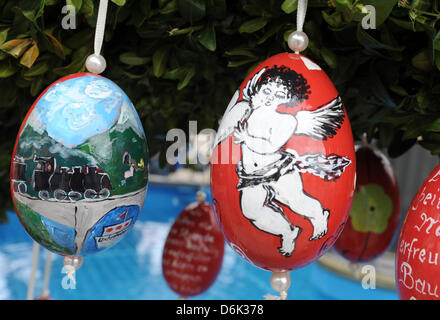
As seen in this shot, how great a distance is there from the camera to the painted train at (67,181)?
1.83 ft

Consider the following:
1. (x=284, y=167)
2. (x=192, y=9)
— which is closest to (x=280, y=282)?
(x=284, y=167)

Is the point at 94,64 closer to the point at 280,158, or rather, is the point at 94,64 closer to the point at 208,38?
the point at 208,38

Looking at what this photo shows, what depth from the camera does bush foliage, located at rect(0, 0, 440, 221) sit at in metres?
0.58

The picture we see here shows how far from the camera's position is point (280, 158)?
52 centimetres

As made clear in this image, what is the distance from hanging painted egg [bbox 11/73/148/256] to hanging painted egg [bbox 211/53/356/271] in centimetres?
13

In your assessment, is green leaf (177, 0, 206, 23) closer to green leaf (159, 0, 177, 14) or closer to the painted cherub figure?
green leaf (159, 0, 177, 14)

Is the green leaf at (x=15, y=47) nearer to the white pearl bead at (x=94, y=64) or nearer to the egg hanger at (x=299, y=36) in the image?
the white pearl bead at (x=94, y=64)

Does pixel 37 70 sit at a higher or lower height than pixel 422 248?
higher

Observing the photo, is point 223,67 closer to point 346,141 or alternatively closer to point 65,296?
point 346,141

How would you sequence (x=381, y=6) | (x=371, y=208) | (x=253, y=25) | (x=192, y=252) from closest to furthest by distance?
(x=381, y=6)
(x=253, y=25)
(x=371, y=208)
(x=192, y=252)

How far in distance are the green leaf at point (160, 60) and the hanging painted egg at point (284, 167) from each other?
182 mm

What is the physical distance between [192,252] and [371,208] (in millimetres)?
447

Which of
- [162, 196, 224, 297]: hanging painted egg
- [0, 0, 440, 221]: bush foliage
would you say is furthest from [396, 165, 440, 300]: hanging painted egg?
[162, 196, 224, 297]: hanging painted egg

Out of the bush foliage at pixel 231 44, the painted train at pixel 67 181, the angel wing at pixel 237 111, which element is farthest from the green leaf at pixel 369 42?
the painted train at pixel 67 181
